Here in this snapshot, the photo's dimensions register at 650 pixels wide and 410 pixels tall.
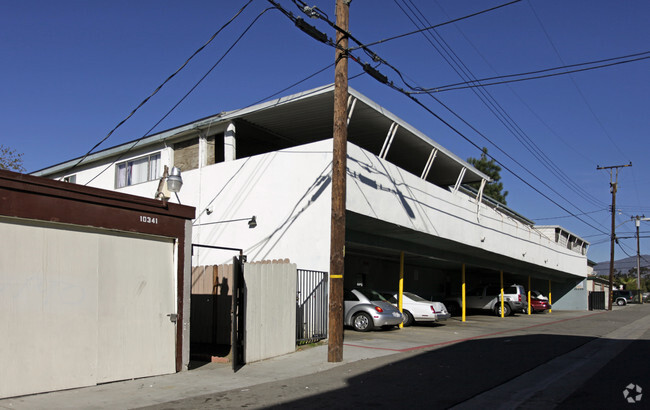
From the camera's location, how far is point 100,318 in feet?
28.8

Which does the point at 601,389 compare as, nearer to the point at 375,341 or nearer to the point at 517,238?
the point at 375,341

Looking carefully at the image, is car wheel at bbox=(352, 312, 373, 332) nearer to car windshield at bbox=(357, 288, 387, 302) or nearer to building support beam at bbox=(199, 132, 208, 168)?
car windshield at bbox=(357, 288, 387, 302)

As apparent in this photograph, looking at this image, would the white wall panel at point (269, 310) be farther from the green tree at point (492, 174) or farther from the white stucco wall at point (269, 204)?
the green tree at point (492, 174)

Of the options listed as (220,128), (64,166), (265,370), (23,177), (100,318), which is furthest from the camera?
(64,166)

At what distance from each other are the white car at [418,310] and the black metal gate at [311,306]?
592 cm

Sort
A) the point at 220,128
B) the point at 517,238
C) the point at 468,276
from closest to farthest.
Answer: the point at 220,128, the point at 517,238, the point at 468,276

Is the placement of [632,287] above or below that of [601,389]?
below

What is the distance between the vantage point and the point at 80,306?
8531mm

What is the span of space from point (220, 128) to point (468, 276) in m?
27.9

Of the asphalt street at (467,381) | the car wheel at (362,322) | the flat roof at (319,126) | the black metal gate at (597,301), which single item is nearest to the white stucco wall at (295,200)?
the flat roof at (319,126)

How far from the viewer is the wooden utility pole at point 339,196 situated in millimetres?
11031

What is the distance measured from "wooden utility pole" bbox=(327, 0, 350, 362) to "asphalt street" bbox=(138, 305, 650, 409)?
0.72 metres

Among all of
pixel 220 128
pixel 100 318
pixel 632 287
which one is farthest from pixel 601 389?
pixel 632 287

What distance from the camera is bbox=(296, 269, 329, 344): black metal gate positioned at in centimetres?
1371
